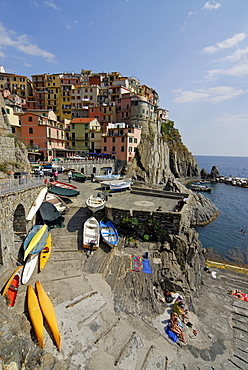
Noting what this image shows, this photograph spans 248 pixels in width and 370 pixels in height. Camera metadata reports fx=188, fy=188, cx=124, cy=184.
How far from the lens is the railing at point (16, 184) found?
11.5 metres

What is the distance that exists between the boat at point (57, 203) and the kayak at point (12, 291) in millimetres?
7342

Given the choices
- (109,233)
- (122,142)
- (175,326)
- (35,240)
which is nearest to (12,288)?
(35,240)

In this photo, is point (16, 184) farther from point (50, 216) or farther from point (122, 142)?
point (122, 142)

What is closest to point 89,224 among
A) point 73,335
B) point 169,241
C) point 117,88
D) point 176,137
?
point 169,241

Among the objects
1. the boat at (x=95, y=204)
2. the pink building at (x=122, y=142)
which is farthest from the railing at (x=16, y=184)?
the pink building at (x=122, y=142)

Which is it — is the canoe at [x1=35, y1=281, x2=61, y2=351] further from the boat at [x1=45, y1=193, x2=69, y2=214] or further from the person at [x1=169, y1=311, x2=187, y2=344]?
the boat at [x1=45, y1=193, x2=69, y2=214]

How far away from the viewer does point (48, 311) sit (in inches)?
348

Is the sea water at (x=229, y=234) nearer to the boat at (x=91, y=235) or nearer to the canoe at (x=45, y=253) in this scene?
the boat at (x=91, y=235)

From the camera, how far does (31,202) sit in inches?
597

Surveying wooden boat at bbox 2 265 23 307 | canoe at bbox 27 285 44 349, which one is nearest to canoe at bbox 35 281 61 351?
canoe at bbox 27 285 44 349

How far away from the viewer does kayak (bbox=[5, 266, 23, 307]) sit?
9148 mm

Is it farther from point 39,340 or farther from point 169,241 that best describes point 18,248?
point 169,241

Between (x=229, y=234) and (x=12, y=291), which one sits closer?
(x=12, y=291)

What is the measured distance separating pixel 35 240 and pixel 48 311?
16.8 ft
